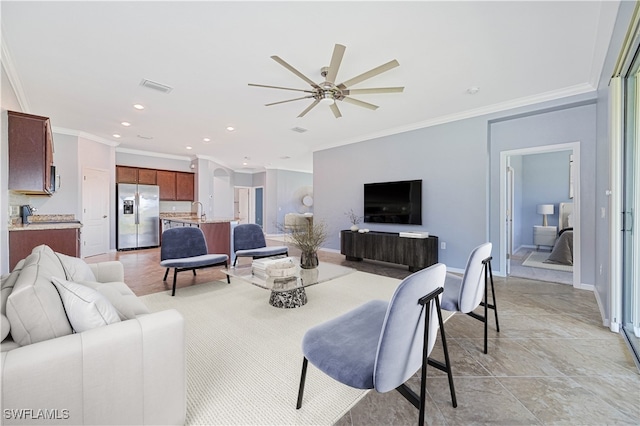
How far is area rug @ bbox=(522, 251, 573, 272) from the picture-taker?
4.62 meters

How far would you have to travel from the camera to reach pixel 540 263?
5.02m

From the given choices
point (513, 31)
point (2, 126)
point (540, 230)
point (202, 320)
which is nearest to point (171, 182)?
point (2, 126)

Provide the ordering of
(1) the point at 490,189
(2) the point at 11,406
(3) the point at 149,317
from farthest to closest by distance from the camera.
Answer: (1) the point at 490,189 < (3) the point at 149,317 < (2) the point at 11,406

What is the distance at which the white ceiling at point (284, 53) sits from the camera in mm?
2111

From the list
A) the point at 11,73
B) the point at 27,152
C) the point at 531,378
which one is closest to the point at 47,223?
the point at 27,152

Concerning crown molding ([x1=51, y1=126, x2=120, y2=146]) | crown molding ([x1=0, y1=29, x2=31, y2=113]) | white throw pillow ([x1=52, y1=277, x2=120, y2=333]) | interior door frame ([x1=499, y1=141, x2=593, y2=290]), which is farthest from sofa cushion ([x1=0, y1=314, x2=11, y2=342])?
crown molding ([x1=51, y1=126, x2=120, y2=146])

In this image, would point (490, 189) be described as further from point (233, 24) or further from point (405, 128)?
point (233, 24)

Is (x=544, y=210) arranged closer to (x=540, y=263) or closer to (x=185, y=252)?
(x=540, y=263)

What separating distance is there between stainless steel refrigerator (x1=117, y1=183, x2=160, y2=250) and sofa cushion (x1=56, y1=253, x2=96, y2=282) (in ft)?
18.0

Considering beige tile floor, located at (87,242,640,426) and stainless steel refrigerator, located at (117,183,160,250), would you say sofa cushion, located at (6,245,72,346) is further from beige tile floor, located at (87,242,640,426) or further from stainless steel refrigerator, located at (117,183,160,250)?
stainless steel refrigerator, located at (117,183,160,250)

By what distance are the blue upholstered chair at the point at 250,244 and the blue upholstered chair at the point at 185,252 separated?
501 millimetres

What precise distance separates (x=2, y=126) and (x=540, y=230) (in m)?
9.37

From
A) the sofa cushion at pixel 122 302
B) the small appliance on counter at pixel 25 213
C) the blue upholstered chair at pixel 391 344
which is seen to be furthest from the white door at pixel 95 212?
the blue upholstered chair at pixel 391 344

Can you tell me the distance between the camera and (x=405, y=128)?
508 cm
